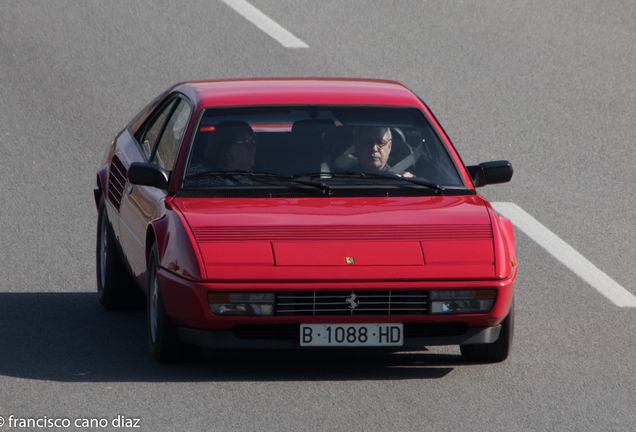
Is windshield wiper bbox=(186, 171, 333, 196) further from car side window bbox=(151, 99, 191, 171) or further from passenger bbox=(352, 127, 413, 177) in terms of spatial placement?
passenger bbox=(352, 127, 413, 177)

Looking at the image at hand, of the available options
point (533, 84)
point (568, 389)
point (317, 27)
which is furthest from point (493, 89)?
point (568, 389)

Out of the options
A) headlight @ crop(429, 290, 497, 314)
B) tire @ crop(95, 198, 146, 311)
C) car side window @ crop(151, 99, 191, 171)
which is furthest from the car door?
headlight @ crop(429, 290, 497, 314)

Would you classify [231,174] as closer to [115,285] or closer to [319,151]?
[319,151]

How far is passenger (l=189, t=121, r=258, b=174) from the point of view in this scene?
6656 millimetres

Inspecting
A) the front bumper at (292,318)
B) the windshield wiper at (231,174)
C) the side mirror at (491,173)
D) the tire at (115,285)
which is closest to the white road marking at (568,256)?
the side mirror at (491,173)

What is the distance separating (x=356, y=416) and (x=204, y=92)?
9.04 feet

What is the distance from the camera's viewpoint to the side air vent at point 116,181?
302 inches

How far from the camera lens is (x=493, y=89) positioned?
49.9ft

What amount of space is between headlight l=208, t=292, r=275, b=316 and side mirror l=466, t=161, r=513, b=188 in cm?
190

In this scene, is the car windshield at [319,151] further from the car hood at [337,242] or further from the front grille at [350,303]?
the front grille at [350,303]

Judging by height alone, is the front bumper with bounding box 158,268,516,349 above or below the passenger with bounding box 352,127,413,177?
below

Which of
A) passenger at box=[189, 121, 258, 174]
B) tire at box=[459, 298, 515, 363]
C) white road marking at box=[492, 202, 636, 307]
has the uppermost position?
passenger at box=[189, 121, 258, 174]

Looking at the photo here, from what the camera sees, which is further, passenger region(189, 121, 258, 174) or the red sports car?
passenger region(189, 121, 258, 174)

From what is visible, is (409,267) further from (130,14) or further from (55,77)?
(130,14)
